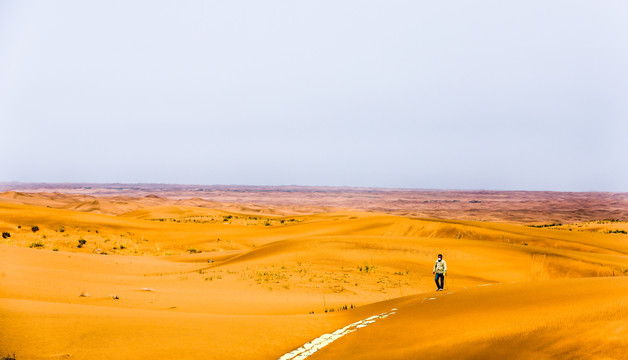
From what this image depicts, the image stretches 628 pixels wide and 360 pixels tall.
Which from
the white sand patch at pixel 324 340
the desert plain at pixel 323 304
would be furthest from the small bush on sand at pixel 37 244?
the white sand patch at pixel 324 340

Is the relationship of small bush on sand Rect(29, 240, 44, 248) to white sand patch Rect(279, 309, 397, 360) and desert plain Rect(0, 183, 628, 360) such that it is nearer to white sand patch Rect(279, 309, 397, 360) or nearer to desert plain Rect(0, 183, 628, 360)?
desert plain Rect(0, 183, 628, 360)

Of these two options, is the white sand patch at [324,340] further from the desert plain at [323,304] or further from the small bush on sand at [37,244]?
the small bush on sand at [37,244]

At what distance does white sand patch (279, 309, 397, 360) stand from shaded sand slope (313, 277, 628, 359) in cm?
19

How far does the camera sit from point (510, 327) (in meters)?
5.82

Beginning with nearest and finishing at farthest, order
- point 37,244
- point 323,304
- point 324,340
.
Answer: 1. point 324,340
2. point 323,304
3. point 37,244

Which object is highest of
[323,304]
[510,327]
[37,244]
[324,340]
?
[510,327]

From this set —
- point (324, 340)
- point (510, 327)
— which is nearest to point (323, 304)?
point (324, 340)

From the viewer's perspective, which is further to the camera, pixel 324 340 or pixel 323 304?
pixel 323 304

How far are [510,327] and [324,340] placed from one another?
9.11ft

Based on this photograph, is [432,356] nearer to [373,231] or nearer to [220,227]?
[373,231]

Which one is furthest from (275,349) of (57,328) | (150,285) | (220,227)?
(220,227)

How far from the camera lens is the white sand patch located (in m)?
6.42

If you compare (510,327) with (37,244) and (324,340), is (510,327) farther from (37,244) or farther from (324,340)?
(37,244)

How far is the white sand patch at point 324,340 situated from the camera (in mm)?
6422
